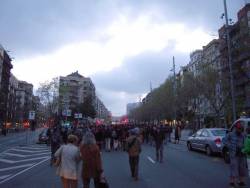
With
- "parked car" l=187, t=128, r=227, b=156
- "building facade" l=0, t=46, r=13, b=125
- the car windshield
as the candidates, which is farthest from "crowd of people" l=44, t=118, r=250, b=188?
"building facade" l=0, t=46, r=13, b=125

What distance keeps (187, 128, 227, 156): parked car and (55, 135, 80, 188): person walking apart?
14.0 m

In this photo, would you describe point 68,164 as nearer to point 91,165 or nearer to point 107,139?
point 91,165

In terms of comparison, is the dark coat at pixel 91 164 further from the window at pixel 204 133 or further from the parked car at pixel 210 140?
the window at pixel 204 133

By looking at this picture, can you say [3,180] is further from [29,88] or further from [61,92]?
[29,88]

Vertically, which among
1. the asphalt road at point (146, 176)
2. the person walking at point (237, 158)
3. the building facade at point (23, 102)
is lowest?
the asphalt road at point (146, 176)

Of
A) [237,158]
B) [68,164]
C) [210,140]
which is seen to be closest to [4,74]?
[210,140]

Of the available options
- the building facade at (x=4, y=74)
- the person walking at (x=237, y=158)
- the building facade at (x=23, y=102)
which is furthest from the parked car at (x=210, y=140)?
the building facade at (x=23, y=102)

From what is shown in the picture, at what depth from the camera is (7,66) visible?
114375 mm

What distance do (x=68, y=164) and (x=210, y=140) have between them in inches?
582

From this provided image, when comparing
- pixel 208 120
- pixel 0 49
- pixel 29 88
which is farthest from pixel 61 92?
pixel 29 88

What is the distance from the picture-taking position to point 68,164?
807 cm

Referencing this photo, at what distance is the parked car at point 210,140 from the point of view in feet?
68.7

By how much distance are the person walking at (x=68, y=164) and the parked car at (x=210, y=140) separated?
550 inches

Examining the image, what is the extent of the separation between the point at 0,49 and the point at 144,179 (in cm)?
9924
